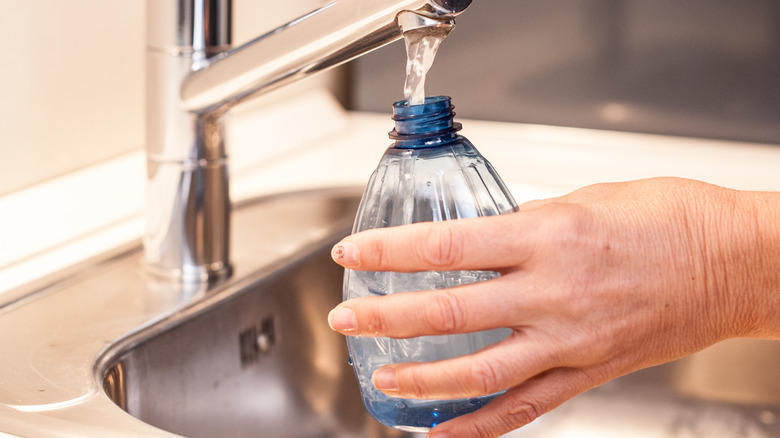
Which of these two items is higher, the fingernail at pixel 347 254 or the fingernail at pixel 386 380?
the fingernail at pixel 347 254

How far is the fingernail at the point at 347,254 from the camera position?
17.8 inches

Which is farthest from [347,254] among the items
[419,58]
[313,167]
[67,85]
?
[313,167]

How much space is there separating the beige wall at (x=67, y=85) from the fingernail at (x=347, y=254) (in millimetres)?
379

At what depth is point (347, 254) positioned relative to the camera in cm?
45

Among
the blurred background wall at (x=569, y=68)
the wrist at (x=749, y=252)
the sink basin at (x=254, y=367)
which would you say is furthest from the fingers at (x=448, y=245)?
the blurred background wall at (x=569, y=68)

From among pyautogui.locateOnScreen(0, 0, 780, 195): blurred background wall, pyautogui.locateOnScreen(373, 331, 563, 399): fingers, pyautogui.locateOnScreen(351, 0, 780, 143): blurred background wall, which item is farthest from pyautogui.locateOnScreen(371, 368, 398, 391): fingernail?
pyautogui.locateOnScreen(351, 0, 780, 143): blurred background wall

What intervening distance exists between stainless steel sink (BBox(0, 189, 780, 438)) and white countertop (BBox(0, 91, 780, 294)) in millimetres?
39

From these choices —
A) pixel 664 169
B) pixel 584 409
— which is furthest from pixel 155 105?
pixel 664 169

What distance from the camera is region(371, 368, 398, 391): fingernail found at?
459 millimetres

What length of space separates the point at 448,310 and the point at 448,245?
0.03 meters

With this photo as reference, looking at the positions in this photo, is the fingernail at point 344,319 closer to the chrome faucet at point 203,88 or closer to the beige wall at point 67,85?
the chrome faucet at point 203,88

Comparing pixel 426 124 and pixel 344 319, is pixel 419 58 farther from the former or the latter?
pixel 344 319

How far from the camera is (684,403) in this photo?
855mm

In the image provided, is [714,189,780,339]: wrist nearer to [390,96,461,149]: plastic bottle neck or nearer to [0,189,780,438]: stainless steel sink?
[390,96,461,149]: plastic bottle neck
